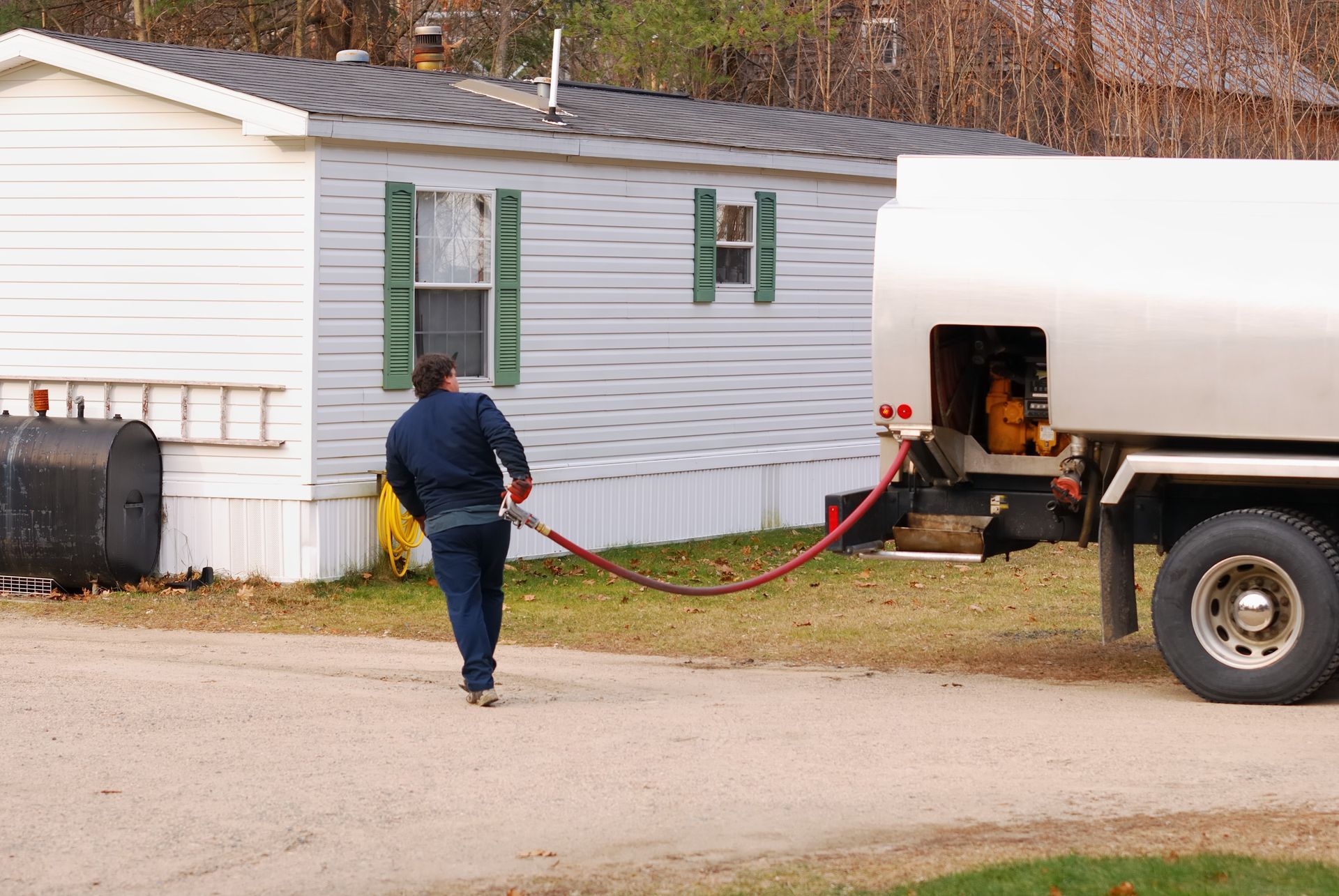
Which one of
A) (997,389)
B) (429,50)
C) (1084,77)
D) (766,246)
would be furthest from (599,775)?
(1084,77)

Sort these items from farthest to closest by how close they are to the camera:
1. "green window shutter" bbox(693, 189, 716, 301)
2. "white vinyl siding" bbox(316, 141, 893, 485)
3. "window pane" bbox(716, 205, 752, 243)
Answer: "window pane" bbox(716, 205, 752, 243) → "green window shutter" bbox(693, 189, 716, 301) → "white vinyl siding" bbox(316, 141, 893, 485)

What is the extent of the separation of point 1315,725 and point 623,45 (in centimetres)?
2320

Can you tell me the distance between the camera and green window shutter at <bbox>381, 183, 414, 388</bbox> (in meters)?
14.1

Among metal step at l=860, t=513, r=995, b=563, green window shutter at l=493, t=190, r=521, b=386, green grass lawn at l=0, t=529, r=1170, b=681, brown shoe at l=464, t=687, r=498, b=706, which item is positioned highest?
green window shutter at l=493, t=190, r=521, b=386

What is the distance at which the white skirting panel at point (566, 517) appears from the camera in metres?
13.8

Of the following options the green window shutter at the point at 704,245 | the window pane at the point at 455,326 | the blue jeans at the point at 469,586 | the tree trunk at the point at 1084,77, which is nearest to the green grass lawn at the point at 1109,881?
the blue jeans at the point at 469,586

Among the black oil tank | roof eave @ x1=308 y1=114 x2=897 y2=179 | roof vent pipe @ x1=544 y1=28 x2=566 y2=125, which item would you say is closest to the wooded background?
roof eave @ x1=308 y1=114 x2=897 y2=179

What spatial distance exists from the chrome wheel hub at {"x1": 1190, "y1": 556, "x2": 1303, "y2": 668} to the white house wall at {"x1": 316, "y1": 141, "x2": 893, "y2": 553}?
6.81 meters

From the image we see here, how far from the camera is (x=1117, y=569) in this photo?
9.90 metres

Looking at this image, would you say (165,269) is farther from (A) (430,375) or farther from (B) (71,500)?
(A) (430,375)

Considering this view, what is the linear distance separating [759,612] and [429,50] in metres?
7.62

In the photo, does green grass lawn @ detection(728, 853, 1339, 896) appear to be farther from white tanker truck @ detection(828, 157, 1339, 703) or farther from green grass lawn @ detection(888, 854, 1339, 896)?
white tanker truck @ detection(828, 157, 1339, 703)

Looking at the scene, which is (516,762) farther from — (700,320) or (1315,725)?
(700,320)

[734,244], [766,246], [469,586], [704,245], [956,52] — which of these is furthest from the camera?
[956,52]
